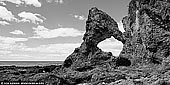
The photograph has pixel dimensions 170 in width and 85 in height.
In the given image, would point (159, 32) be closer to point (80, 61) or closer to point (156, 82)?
point (80, 61)

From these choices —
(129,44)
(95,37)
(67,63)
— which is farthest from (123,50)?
(67,63)

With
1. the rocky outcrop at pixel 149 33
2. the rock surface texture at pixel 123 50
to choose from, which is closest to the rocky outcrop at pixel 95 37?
the rock surface texture at pixel 123 50

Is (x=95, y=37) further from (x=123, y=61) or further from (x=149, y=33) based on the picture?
(x=149, y=33)

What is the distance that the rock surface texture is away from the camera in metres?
31.1

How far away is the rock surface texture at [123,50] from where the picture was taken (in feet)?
102

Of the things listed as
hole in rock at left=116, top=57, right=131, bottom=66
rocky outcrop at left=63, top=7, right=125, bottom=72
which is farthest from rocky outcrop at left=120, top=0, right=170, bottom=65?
rocky outcrop at left=63, top=7, right=125, bottom=72

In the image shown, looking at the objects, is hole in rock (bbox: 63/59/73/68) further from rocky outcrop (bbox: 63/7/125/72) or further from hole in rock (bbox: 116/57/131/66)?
hole in rock (bbox: 116/57/131/66)

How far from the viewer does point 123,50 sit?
46656 mm

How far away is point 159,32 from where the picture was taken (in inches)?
1465

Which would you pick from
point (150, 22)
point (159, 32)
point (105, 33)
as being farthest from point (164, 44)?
point (105, 33)

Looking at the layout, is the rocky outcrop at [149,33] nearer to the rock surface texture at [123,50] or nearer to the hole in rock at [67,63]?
the rock surface texture at [123,50]

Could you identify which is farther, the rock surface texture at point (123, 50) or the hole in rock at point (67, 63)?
the hole in rock at point (67, 63)

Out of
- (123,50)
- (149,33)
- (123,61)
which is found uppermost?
(149,33)

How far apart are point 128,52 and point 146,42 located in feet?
23.3
